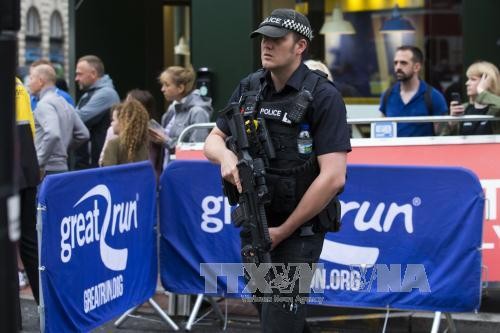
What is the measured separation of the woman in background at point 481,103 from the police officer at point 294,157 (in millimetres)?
3291

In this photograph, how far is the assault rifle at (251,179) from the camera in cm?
457

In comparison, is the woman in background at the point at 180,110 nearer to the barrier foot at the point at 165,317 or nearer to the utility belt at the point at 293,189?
the barrier foot at the point at 165,317

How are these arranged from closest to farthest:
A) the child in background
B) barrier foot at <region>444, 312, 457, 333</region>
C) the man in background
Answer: barrier foot at <region>444, 312, 457, 333</region> → the child in background → the man in background

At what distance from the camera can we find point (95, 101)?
1030cm

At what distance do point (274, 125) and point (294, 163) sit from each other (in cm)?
21

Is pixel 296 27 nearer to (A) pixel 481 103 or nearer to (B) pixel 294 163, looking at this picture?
(B) pixel 294 163

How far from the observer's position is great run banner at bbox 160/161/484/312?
21.0 feet

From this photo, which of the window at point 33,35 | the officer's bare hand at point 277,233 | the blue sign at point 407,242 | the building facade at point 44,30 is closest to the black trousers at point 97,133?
the blue sign at point 407,242

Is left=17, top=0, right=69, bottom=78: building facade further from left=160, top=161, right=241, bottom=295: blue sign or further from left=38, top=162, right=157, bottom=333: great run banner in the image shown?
left=38, top=162, right=157, bottom=333: great run banner

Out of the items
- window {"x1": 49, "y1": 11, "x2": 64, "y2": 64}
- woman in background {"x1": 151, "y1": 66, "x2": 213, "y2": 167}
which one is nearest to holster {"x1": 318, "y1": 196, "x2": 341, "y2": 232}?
woman in background {"x1": 151, "y1": 66, "x2": 213, "y2": 167}

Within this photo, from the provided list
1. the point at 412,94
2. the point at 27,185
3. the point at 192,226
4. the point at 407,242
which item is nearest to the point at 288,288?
the point at 407,242

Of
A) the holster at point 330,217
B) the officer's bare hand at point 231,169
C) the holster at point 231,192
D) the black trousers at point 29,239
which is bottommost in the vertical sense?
the black trousers at point 29,239

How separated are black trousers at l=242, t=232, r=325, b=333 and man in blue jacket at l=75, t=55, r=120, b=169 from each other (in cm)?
583

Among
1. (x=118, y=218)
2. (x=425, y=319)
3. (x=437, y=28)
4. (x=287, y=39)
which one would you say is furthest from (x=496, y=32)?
(x=287, y=39)
